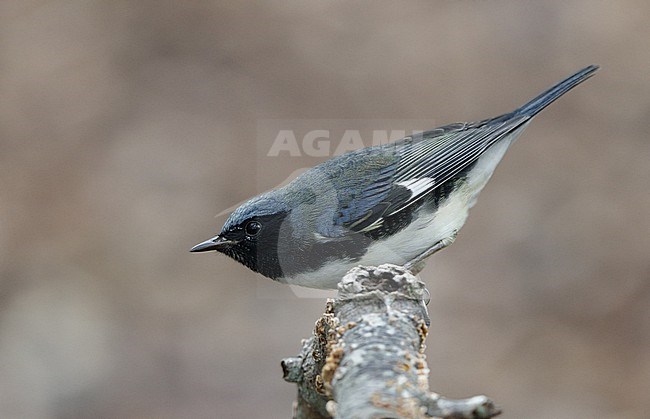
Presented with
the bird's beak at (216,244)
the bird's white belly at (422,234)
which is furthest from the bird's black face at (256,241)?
the bird's white belly at (422,234)

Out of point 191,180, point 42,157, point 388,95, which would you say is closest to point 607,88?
point 388,95

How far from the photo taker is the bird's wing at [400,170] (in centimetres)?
434

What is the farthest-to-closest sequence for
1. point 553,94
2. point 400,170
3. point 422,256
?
point 553,94 < point 400,170 < point 422,256

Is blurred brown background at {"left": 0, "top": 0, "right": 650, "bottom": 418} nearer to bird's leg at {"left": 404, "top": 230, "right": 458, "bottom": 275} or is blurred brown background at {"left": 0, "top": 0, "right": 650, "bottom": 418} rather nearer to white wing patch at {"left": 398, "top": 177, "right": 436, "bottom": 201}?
bird's leg at {"left": 404, "top": 230, "right": 458, "bottom": 275}

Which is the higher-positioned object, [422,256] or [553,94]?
[553,94]

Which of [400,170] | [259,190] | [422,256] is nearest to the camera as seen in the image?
[422,256]

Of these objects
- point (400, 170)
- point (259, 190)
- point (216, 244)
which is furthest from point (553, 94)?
point (259, 190)

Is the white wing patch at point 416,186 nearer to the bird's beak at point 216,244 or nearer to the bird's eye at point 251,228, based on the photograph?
the bird's eye at point 251,228

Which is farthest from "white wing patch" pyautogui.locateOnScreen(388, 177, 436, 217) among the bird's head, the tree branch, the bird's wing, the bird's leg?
the tree branch

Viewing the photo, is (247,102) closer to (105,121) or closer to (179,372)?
(105,121)

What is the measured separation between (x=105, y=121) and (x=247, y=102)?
4.72 ft

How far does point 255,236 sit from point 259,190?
3.80 meters

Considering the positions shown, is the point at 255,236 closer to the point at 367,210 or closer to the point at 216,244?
the point at 216,244

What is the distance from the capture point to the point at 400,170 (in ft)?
15.4
